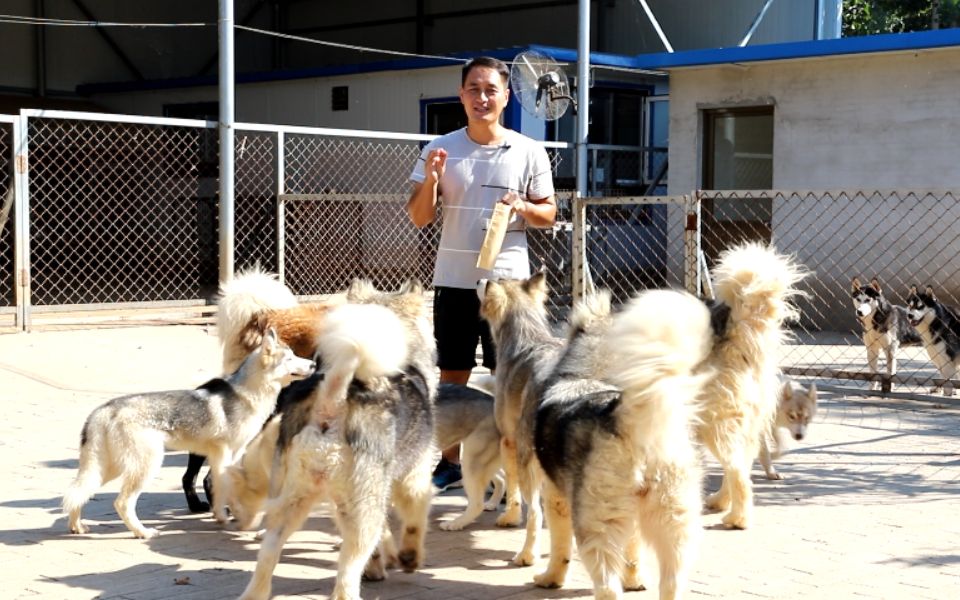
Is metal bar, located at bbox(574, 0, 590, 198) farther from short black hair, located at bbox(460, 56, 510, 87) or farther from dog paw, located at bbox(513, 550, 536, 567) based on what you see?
dog paw, located at bbox(513, 550, 536, 567)

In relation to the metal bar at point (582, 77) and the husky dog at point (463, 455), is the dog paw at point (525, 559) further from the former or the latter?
the metal bar at point (582, 77)

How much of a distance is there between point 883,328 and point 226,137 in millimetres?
7127

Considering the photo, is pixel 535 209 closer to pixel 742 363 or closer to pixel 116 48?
pixel 742 363

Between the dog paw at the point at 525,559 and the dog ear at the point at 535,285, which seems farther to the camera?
the dog ear at the point at 535,285

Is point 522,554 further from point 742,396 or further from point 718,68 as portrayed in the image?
point 718,68

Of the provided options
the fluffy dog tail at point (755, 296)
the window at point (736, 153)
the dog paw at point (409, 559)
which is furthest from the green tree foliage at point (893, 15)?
the dog paw at point (409, 559)

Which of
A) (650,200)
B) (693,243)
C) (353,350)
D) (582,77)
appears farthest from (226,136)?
(353,350)

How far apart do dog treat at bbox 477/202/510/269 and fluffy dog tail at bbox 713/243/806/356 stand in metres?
1.15

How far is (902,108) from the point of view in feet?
50.5

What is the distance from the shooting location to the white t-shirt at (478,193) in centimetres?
617

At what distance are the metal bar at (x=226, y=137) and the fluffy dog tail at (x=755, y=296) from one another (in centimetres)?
713

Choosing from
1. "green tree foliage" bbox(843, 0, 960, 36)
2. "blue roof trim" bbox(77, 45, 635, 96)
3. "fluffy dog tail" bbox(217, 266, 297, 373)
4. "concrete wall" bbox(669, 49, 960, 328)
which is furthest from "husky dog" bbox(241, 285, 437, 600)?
Result: "green tree foliage" bbox(843, 0, 960, 36)

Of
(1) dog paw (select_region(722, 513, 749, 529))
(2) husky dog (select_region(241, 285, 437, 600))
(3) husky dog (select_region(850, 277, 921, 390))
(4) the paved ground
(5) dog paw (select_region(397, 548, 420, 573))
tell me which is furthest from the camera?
(3) husky dog (select_region(850, 277, 921, 390))

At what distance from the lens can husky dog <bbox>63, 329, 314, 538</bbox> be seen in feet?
18.1
